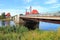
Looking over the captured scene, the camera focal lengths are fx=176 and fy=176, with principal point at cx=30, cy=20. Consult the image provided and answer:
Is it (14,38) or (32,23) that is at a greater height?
(14,38)

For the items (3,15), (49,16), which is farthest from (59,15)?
(3,15)

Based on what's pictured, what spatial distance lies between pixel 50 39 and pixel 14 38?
9.19ft

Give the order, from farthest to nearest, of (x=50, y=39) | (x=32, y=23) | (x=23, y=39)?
(x=32, y=23) → (x=23, y=39) → (x=50, y=39)

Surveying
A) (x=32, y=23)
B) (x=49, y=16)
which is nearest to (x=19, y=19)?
(x=32, y=23)

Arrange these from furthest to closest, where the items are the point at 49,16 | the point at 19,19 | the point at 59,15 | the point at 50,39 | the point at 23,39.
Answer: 1. the point at 19,19
2. the point at 49,16
3. the point at 59,15
4. the point at 23,39
5. the point at 50,39

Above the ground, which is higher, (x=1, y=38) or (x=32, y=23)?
(x=1, y=38)

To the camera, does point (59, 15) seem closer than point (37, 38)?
No

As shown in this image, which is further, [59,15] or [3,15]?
[3,15]

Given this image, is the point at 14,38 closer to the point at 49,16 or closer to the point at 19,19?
the point at 49,16

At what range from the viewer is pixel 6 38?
13.2 m

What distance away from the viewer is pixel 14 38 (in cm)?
1272

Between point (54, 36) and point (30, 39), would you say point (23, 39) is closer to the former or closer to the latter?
point (30, 39)

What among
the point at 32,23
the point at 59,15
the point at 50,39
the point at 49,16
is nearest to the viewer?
the point at 50,39

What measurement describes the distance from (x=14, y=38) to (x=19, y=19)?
46.1m
